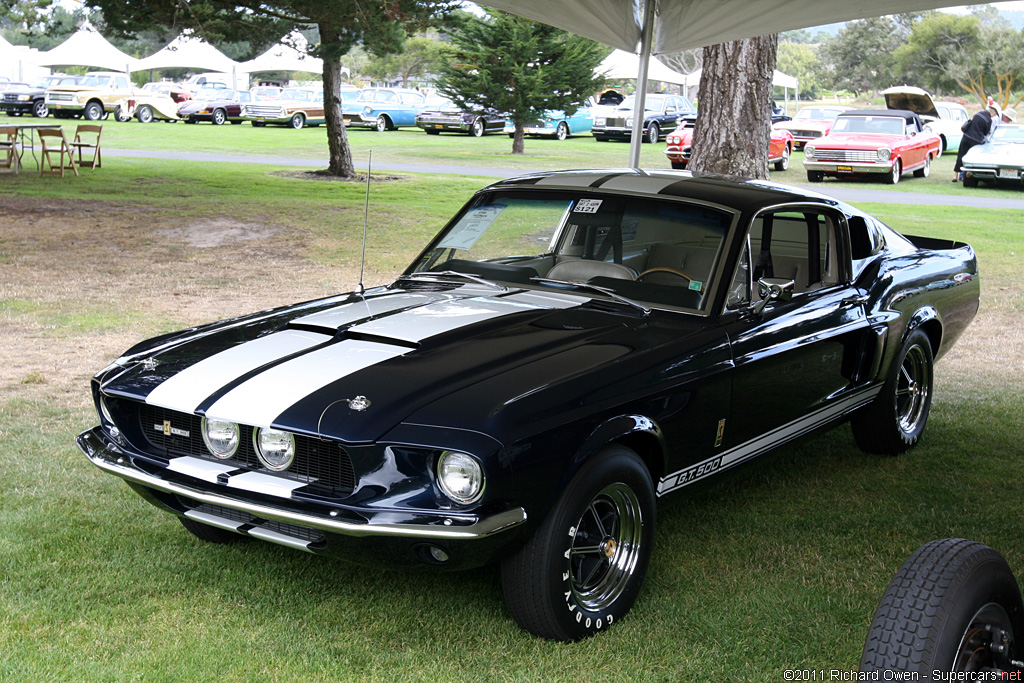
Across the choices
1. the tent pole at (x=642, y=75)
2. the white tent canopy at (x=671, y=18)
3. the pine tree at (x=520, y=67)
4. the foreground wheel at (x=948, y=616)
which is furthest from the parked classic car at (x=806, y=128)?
the foreground wheel at (x=948, y=616)

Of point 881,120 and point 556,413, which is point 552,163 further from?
point 556,413

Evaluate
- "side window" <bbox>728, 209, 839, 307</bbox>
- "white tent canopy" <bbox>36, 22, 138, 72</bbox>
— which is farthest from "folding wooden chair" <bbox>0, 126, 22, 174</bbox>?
"white tent canopy" <bbox>36, 22, 138, 72</bbox>

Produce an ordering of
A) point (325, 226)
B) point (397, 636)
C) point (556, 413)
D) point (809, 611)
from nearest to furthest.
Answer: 1. point (556, 413)
2. point (397, 636)
3. point (809, 611)
4. point (325, 226)

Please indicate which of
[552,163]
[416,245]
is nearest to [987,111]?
[552,163]

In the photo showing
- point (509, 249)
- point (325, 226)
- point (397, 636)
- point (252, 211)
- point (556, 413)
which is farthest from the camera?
point (252, 211)

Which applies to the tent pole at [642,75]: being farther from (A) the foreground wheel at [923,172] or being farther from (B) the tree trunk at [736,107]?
(A) the foreground wheel at [923,172]

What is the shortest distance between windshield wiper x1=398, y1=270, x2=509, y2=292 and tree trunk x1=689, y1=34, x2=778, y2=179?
21.5 ft

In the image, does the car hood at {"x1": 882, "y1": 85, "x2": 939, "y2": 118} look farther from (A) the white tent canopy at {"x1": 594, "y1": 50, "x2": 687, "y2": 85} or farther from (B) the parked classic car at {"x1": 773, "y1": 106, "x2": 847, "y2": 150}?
(A) the white tent canopy at {"x1": 594, "y1": 50, "x2": 687, "y2": 85}

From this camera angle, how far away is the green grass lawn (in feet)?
10.7

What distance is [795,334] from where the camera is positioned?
14.4ft

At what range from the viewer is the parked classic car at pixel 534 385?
308cm

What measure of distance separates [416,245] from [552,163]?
11.8 m

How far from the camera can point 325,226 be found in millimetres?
13453

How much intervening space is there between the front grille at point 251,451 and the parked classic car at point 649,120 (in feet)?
102
